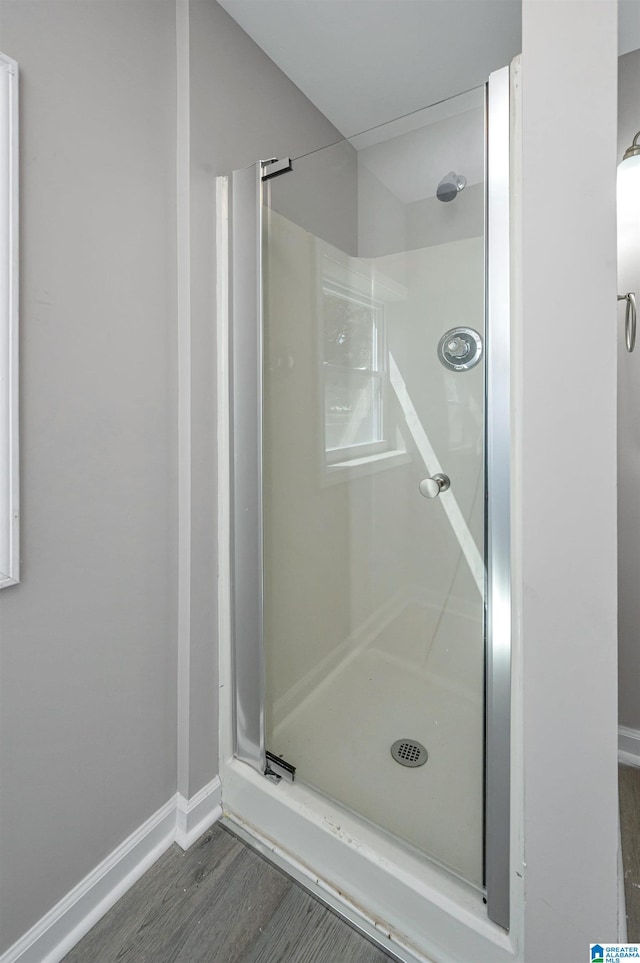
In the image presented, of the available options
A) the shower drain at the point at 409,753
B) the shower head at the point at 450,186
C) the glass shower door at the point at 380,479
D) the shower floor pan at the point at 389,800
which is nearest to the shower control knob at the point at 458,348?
the glass shower door at the point at 380,479

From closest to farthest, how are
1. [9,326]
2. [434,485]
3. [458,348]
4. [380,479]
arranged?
[9,326], [458,348], [434,485], [380,479]

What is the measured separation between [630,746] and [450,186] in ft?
6.44

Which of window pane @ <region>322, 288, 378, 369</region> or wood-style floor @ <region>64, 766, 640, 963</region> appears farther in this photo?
window pane @ <region>322, 288, 378, 369</region>

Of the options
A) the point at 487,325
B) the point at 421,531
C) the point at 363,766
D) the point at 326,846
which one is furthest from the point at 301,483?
the point at 326,846

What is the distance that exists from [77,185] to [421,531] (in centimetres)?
127

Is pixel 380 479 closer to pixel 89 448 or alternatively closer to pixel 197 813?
pixel 89 448

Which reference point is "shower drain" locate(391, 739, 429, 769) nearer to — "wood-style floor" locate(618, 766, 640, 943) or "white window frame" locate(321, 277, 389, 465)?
"wood-style floor" locate(618, 766, 640, 943)

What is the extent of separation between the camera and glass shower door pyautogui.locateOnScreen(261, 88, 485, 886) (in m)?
1.18

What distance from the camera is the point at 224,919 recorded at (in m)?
1.15

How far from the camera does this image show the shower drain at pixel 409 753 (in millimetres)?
1357

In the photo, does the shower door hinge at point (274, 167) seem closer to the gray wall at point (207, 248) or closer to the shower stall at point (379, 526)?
the shower stall at point (379, 526)

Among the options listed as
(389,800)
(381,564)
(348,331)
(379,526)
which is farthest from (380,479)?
(389,800)

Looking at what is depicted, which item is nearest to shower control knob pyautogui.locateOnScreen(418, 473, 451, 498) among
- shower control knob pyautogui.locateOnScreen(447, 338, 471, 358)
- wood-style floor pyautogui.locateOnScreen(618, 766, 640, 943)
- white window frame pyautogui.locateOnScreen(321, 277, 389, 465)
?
white window frame pyautogui.locateOnScreen(321, 277, 389, 465)

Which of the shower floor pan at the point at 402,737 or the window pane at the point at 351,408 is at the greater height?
the window pane at the point at 351,408
